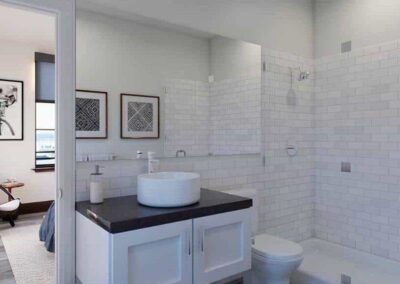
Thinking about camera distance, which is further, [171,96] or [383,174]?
[383,174]

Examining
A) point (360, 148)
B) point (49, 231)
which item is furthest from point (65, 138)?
point (360, 148)

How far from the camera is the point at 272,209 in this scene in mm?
2998

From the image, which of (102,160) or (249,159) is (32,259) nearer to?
(102,160)

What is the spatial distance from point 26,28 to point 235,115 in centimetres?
338

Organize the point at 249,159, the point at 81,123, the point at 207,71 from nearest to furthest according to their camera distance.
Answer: the point at 81,123 → the point at 207,71 → the point at 249,159

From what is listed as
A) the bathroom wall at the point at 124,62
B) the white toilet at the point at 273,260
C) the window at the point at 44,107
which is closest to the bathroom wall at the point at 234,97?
the bathroom wall at the point at 124,62

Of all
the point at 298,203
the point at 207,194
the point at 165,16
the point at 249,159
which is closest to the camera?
the point at 207,194

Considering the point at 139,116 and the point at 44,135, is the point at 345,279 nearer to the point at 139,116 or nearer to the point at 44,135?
the point at 139,116

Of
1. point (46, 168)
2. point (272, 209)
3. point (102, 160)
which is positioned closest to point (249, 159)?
point (272, 209)

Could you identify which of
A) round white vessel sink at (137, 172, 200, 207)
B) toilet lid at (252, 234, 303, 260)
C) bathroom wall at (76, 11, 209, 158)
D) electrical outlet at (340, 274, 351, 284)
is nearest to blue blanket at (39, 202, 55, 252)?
bathroom wall at (76, 11, 209, 158)

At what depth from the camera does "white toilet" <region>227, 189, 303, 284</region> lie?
2.31m

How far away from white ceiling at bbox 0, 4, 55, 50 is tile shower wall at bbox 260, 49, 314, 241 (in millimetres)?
2508

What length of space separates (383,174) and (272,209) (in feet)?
3.45

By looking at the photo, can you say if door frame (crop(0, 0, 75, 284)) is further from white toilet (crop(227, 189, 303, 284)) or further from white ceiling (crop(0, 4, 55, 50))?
white ceiling (crop(0, 4, 55, 50))
